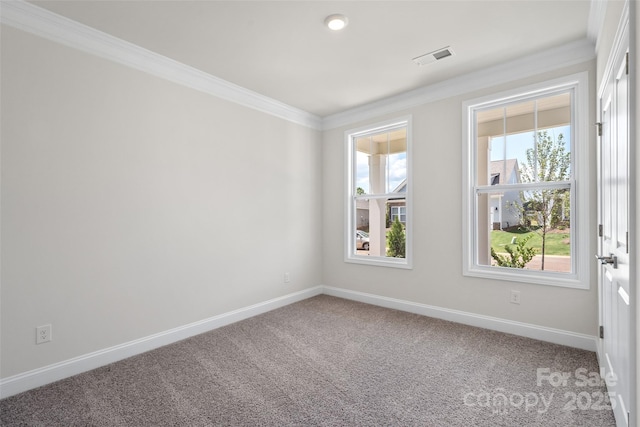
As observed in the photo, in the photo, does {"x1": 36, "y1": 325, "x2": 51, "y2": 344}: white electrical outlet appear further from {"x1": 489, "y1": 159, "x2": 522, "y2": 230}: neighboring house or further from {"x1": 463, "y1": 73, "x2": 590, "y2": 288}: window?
{"x1": 489, "y1": 159, "x2": 522, "y2": 230}: neighboring house

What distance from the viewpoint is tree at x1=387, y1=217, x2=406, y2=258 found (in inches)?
160

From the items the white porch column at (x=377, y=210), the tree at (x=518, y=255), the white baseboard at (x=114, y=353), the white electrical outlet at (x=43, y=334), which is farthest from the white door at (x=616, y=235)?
the white electrical outlet at (x=43, y=334)

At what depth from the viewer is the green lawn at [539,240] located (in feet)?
9.64

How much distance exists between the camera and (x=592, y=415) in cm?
187

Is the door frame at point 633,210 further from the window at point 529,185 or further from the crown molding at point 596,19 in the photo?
the window at point 529,185

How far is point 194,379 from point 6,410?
1074 mm

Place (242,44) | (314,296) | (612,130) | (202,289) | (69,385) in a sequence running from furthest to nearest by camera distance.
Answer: (314,296) → (202,289) → (242,44) → (69,385) → (612,130)

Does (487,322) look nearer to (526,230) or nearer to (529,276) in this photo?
(529,276)

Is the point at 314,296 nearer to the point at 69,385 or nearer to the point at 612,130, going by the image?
the point at 69,385

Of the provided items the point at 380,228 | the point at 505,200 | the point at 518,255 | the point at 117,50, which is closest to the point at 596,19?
the point at 505,200

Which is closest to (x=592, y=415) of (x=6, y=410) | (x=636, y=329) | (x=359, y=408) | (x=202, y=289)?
(x=636, y=329)

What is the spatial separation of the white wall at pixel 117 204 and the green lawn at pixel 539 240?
2548 millimetres

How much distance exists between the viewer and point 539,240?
10.2 feet

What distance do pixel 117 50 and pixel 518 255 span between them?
410 cm
